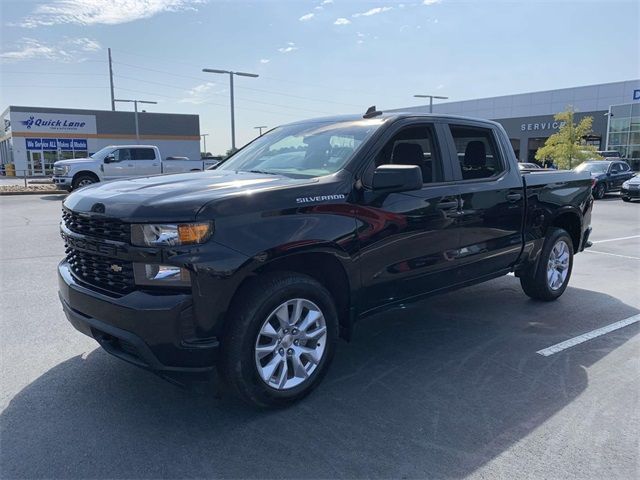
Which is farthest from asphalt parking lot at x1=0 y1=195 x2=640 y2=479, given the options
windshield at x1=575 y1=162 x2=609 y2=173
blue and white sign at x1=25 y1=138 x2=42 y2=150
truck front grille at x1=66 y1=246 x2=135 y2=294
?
blue and white sign at x1=25 y1=138 x2=42 y2=150

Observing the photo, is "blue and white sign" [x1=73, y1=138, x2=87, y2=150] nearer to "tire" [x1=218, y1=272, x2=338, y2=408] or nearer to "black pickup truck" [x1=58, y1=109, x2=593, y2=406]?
"black pickup truck" [x1=58, y1=109, x2=593, y2=406]

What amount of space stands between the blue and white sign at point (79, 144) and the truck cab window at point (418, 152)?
4789cm

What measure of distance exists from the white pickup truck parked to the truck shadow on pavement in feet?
52.8

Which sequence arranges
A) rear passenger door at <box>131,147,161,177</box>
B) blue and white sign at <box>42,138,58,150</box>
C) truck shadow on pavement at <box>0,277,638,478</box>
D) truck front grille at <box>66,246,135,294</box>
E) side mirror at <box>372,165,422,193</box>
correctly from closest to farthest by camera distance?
1. truck shadow on pavement at <box>0,277,638,478</box>
2. truck front grille at <box>66,246,135,294</box>
3. side mirror at <box>372,165,422,193</box>
4. rear passenger door at <box>131,147,161,177</box>
5. blue and white sign at <box>42,138,58,150</box>

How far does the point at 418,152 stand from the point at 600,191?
2150 cm

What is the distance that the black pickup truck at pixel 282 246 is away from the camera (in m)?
2.83

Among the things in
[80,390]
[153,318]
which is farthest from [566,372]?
[80,390]

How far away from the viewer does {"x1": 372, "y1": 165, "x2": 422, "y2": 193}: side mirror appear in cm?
346

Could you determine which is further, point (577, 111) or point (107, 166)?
point (577, 111)

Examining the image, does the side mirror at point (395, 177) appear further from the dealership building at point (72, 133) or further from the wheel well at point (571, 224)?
the dealership building at point (72, 133)

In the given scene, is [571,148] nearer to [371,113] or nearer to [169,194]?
[371,113]

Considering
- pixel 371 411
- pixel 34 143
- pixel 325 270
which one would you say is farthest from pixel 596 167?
pixel 34 143

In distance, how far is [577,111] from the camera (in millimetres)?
43500

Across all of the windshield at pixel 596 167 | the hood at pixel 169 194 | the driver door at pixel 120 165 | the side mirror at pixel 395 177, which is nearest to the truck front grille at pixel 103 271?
the hood at pixel 169 194
